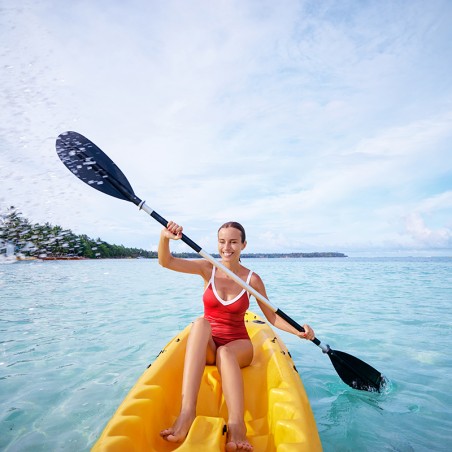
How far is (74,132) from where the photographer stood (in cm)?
354

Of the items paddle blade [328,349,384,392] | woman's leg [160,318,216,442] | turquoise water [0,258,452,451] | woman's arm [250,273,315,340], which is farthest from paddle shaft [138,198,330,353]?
turquoise water [0,258,452,451]

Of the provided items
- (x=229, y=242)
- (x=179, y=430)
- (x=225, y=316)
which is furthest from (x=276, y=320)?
(x=179, y=430)

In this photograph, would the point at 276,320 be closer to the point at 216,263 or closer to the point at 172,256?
the point at 216,263

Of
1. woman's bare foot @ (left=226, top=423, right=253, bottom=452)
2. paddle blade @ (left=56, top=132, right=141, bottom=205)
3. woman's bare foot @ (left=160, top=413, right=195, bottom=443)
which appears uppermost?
paddle blade @ (left=56, top=132, right=141, bottom=205)

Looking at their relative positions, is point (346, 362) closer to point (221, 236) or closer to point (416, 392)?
point (416, 392)

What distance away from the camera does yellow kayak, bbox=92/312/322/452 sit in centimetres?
163

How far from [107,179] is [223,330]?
1917mm

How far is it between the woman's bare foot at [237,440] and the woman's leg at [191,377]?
237 mm

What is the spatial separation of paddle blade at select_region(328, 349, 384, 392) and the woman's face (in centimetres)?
154

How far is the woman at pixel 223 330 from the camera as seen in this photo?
75.9 inches

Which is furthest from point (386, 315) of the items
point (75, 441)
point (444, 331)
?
point (75, 441)

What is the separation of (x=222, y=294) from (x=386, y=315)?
20.0 feet

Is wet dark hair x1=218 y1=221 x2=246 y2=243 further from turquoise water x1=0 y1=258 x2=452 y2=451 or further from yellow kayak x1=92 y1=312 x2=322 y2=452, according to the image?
turquoise water x1=0 y1=258 x2=452 y2=451

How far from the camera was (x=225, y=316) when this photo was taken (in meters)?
2.65
